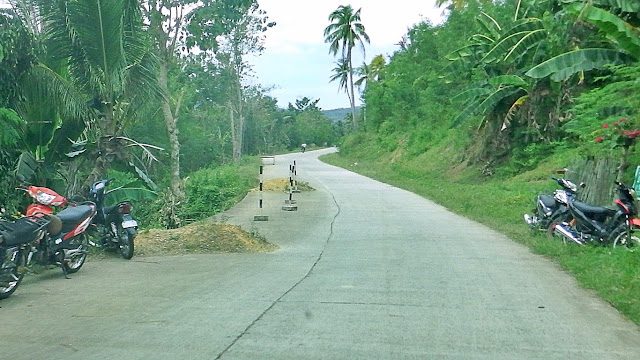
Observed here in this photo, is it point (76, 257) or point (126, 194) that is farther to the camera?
point (126, 194)

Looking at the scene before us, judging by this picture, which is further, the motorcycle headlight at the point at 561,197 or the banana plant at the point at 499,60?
the banana plant at the point at 499,60

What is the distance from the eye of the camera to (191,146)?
48.2 m

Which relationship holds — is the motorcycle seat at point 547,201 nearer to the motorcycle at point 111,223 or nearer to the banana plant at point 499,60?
the motorcycle at point 111,223

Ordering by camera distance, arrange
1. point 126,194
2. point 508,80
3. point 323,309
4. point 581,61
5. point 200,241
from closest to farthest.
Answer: point 323,309 → point 200,241 → point 126,194 → point 581,61 → point 508,80

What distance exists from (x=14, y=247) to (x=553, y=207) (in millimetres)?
9597

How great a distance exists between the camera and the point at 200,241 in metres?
12.6

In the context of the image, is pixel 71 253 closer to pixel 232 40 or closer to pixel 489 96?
pixel 489 96

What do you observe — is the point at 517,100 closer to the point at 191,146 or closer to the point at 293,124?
the point at 191,146

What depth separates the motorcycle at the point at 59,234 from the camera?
9.54 meters

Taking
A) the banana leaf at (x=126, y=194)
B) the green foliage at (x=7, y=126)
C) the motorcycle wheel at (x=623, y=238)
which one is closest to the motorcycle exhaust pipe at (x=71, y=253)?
the green foliage at (x=7, y=126)

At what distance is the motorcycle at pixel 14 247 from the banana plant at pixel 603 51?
10660 millimetres

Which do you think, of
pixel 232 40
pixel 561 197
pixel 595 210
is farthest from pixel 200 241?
pixel 232 40

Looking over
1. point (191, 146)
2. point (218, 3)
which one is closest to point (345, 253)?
point (218, 3)

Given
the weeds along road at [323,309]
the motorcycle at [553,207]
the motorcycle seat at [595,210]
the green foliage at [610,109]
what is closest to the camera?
the weeds along road at [323,309]
